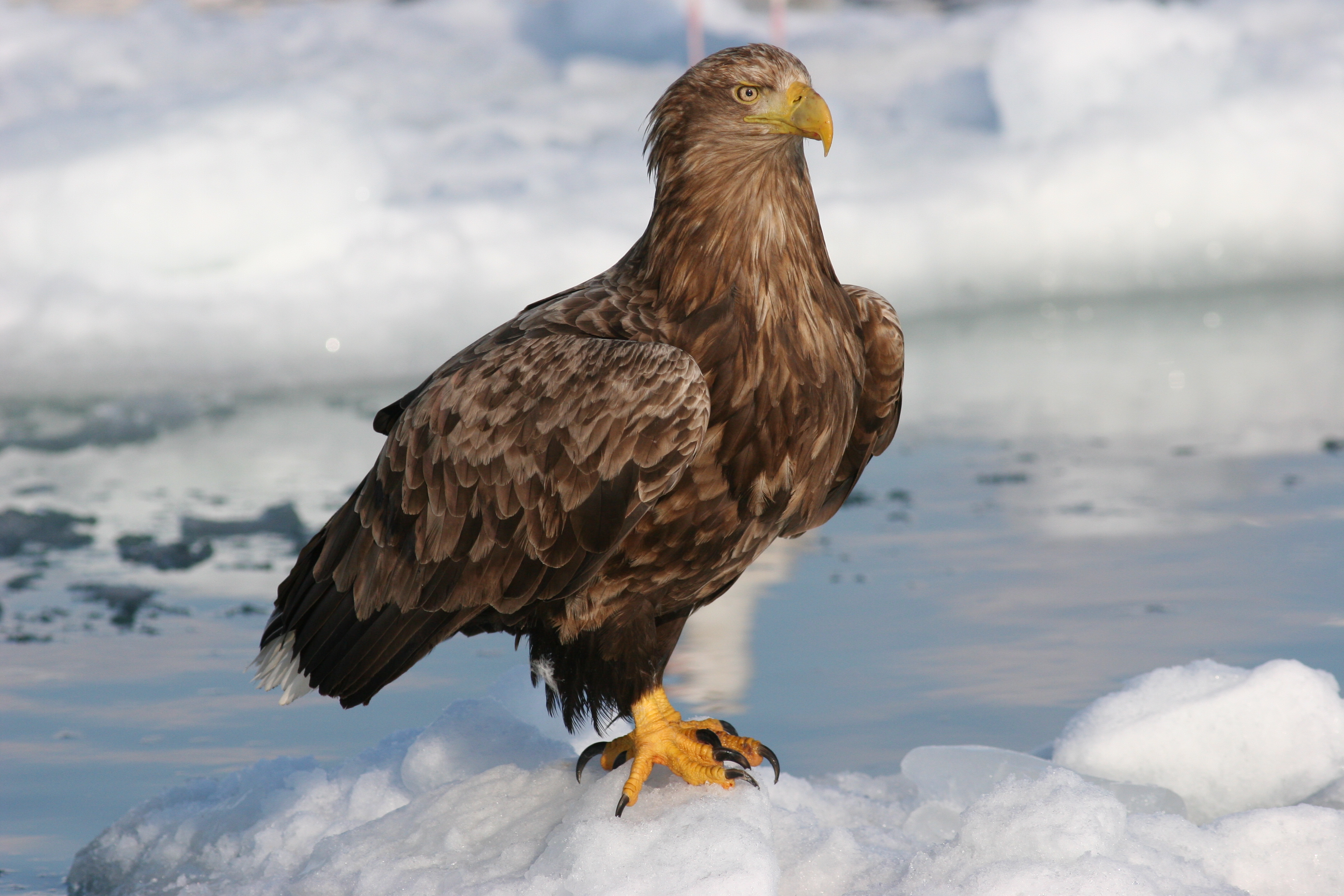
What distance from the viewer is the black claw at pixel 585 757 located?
3.80 meters

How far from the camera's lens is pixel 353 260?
10789mm

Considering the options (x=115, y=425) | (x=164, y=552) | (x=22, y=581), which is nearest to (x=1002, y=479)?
(x=164, y=552)

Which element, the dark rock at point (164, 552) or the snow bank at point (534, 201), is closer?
the dark rock at point (164, 552)

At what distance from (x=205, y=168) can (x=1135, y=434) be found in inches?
263

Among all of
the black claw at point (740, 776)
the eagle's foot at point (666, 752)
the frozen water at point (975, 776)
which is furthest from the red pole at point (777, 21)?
the black claw at point (740, 776)

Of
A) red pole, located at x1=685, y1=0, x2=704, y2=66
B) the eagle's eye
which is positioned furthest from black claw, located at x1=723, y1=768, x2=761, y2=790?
red pole, located at x1=685, y1=0, x2=704, y2=66

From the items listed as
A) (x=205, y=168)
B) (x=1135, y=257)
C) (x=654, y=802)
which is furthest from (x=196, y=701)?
(x=1135, y=257)

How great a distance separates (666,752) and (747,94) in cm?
145

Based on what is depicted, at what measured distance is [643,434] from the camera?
3.37 metres

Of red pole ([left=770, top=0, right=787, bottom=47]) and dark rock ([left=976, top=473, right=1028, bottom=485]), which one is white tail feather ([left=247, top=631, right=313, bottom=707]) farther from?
red pole ([left=770, top=0, right=787, bottom=47])

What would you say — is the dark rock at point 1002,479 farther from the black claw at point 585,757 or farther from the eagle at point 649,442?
the black claw at point 585,757

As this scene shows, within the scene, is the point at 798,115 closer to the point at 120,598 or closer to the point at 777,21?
the point at 120,598

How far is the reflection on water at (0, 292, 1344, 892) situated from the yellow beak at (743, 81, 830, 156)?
1.96 meters

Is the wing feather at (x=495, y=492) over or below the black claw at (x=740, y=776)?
over
